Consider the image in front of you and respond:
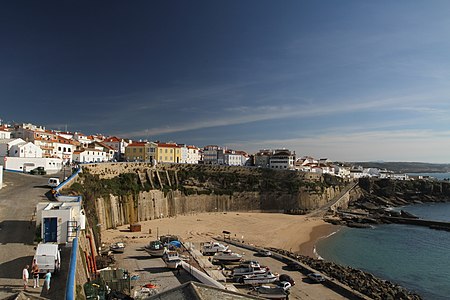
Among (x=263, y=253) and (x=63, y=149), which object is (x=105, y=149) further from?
(x=263, y=253)

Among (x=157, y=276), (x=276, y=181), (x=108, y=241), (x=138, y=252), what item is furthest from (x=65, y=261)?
(x=276, y=181)

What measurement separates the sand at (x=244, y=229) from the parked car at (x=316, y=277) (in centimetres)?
1025

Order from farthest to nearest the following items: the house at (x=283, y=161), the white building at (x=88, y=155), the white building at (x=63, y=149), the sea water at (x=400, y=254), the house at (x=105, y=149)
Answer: the house at (x=283, y=161), the house at (x=105, y=149), the white building at (x=88, y=155), the white building at (x=63, y=149), the sea water at (x=400, y=254)

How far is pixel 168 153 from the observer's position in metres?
70.9

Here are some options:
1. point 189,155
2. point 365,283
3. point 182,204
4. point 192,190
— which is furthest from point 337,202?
point 365,283

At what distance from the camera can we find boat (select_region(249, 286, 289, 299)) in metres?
19.6

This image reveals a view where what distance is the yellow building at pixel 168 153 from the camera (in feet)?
227

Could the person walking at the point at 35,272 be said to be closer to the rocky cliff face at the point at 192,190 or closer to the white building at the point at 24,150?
the rocky cliff face at the point at 192,190

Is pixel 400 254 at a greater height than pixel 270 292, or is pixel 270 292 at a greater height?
pixel 270 292

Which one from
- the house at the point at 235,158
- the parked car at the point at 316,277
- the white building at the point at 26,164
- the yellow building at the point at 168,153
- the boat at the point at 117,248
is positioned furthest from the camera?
the house at the point at 235,158

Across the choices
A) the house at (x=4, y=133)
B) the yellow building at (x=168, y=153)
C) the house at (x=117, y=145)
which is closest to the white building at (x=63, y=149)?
the house at (x=4, y=133)

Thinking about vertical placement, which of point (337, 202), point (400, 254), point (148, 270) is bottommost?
point (400, 254)

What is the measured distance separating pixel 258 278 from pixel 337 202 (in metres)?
51.5

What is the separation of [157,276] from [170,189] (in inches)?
1196
